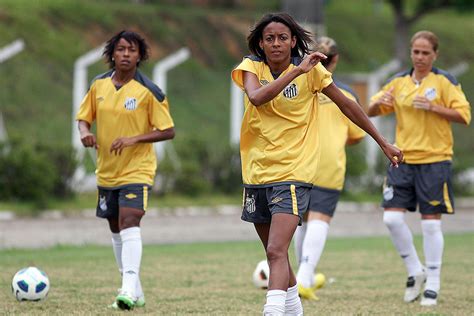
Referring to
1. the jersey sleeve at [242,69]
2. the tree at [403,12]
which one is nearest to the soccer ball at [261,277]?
the jersey sleeve at [242,69]

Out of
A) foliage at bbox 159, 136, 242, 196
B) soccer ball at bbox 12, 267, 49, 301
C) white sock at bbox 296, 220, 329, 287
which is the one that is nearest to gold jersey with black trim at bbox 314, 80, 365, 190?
white sock at bbox 296, 220, 329, 287

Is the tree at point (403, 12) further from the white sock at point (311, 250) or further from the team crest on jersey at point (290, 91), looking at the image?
the team crest on jersey at point (290, 91)

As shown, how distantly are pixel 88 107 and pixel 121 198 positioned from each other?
2.82 ft

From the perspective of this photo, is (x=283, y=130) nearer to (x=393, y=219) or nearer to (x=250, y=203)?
(x=250, y=203)

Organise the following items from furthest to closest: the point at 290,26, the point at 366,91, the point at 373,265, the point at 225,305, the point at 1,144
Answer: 1. the point at 366,91
2. the point at 1,144
3. the point at 373,265
4. the point at 225,305
5. the point at 290,26

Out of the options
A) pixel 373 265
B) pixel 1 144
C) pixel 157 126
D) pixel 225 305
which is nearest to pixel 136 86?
pixel 157 126

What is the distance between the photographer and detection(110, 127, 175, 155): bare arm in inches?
336

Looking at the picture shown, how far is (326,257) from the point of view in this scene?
13.3m

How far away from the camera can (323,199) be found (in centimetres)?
973

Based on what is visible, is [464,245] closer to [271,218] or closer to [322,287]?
[322,287]

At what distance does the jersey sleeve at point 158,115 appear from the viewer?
881cm

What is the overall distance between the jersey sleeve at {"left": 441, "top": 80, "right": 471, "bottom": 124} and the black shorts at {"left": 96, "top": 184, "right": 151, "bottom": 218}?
2.71 meters

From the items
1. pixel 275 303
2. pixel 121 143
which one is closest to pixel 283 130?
pixel 275 303

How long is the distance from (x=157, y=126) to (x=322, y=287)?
8.16ft
